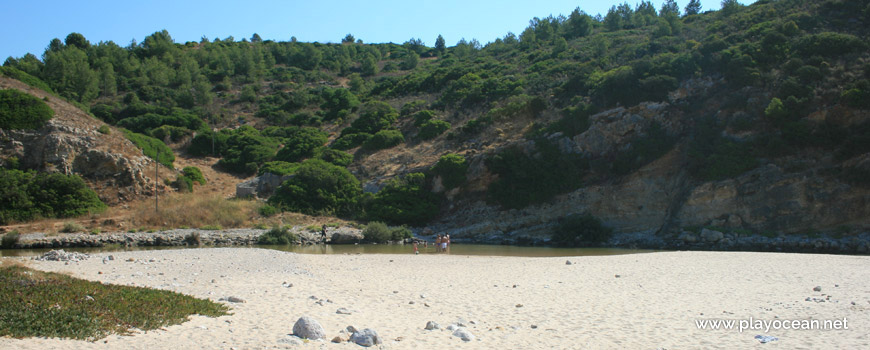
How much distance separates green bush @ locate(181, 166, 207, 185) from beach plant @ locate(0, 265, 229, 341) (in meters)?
37.4

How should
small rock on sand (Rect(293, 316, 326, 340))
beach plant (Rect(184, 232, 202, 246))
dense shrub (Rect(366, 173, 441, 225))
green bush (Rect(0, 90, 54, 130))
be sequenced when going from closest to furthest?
small rock on sand (Rect(293, 316, 326, 340)), beach plant (Rect(184, 232, 202, 246)), dense shrub (Rect(366, 173, 441, 225)), green bush (Rect(0, 90, 54, 130))

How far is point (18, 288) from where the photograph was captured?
25.2 feet

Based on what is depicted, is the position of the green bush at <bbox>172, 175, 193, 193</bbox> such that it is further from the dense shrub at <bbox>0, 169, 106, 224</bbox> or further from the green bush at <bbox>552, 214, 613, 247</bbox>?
the green bush at <bbox>552, 214, 613, 247</bbox>

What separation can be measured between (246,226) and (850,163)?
34758mm

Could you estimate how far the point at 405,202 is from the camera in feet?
119

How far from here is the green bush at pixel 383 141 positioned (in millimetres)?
46531

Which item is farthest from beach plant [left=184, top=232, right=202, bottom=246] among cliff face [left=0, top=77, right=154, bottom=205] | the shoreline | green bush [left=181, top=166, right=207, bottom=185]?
green bush [left=181, top=166, right=207, bottom=185]

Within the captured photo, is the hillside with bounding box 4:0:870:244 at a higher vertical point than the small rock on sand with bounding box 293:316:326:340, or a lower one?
higher

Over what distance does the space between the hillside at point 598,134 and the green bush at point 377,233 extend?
12.8ft

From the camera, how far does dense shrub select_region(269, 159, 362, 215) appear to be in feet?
123

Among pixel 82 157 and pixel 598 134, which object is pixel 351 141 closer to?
pixel 82 157

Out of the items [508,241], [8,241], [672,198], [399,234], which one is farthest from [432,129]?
[8,241]

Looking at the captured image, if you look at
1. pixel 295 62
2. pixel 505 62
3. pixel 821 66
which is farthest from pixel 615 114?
pixel 295 62

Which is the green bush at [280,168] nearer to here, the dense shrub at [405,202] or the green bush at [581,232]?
the dense shrub at [405,202]
